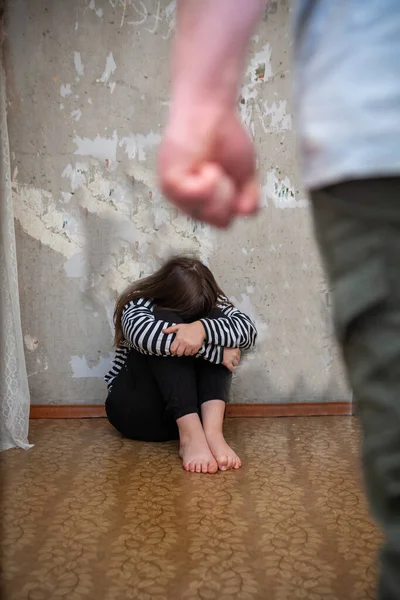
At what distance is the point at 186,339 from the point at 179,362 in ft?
0.29

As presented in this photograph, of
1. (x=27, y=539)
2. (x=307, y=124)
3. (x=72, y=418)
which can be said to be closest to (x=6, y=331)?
(x=72, y=418)

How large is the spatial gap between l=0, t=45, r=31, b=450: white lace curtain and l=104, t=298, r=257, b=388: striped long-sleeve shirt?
0.96ft

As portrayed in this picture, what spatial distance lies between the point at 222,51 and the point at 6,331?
1.38 meters

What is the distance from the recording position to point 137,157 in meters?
2.06

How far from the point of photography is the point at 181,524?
1188 mm

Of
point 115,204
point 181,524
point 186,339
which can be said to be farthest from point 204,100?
point 115,204

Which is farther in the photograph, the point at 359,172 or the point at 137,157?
the point at 137,157

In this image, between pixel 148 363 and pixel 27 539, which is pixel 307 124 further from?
pixel 148 363

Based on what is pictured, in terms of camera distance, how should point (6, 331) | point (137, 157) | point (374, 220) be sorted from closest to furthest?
point (374, 220)
point (6, 331)
point (137, 157)

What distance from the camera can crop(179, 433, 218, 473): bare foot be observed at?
149 centimetres

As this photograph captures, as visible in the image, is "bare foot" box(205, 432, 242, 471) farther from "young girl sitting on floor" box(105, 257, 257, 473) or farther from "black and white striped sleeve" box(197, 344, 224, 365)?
"black and white striped sleeve" box(197, 344, 224, 365)

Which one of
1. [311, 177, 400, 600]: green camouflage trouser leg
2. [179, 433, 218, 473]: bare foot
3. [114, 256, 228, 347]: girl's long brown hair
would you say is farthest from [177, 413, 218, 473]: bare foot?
[311, 177, 400, 600]: green camouflage trouser leg

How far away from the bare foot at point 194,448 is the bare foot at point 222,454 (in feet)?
0.06

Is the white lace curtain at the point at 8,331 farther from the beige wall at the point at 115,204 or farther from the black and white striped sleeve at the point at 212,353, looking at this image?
the black and white striped sleeve at the point at 212,353
